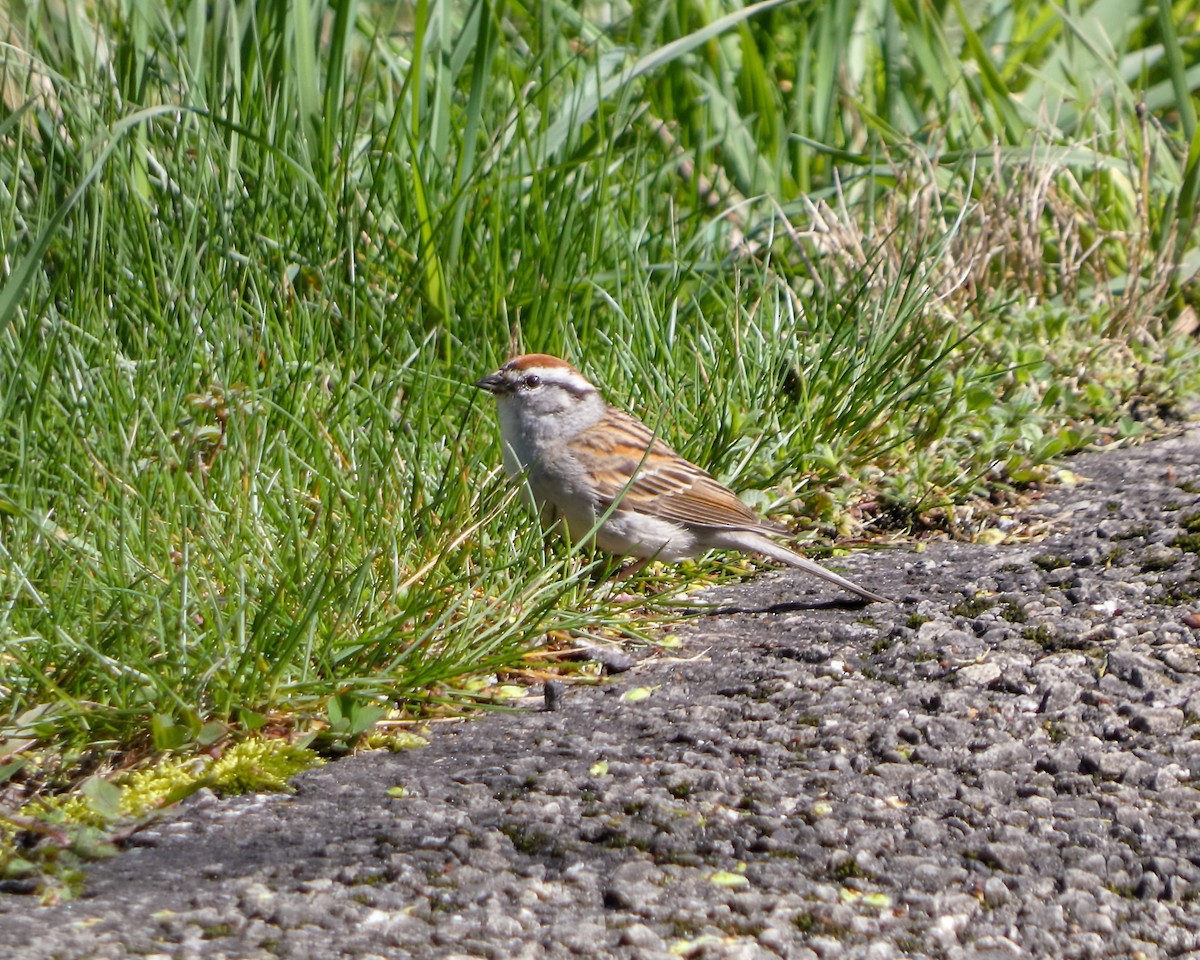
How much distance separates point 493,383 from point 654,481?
1.93ft

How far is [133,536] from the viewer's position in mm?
3766

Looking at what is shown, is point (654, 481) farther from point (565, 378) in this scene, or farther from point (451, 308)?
point (451, 308)

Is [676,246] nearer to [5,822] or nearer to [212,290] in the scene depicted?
[212,290]

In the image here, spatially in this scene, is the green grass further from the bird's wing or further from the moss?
the moss

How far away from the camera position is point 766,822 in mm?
2930

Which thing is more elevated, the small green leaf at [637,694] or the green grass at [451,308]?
the green grass at [451,308]

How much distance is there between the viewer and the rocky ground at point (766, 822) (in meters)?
2.55

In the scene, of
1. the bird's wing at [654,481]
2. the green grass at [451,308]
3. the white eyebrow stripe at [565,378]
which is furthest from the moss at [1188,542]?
the white eyebrow stripe at [565,378]

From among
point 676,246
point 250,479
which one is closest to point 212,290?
point 250,479

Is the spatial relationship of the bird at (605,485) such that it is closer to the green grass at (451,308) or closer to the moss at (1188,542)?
the green grass at (451,308)

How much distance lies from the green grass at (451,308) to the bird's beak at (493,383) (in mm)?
124

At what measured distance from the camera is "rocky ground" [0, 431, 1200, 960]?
8.38ft

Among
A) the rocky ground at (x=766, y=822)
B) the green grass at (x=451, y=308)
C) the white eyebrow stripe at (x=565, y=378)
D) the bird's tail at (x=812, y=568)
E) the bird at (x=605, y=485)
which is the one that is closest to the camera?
the rocky ground at (x=766, y=822)

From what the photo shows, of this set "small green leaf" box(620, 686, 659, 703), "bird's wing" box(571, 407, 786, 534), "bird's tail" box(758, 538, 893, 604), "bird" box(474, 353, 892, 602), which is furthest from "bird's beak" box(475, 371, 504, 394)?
"small green leaf" box(620, 686, 659, 703)
